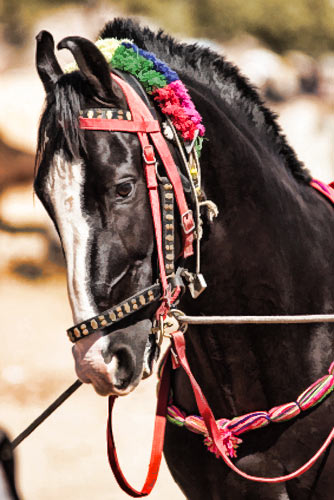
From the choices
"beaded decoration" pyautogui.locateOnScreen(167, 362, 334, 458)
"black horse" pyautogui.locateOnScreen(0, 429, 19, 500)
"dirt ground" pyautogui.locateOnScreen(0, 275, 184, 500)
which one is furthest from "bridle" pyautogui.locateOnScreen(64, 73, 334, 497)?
"dirt ground" pyautogui.locateOnScreen(0, 275, 184, 500)

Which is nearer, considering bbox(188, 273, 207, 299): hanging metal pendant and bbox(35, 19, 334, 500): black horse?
bbox(35, 19, 334, 500): black horse

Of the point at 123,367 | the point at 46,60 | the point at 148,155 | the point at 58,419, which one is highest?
the point at 46,60

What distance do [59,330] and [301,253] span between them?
6.47 m

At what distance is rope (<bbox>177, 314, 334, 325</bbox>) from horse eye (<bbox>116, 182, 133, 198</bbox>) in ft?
1.43

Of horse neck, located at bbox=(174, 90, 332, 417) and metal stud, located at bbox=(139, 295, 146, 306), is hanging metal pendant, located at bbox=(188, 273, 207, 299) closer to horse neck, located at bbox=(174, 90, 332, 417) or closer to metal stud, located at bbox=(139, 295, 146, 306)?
horse neck, located at bbox=(174, 90, 332, 417)

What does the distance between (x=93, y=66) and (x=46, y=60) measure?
0.31m

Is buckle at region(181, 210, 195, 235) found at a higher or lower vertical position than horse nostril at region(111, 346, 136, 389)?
higher

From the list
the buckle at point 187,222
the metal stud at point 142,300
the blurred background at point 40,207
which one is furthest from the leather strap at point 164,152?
the blurred background at point 40,207

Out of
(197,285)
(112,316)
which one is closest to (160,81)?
(197,285)

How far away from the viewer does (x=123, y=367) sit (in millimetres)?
2148

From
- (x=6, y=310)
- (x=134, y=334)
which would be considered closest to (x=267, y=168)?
(x=134, y=334)

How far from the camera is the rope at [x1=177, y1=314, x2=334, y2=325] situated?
2352 millimetres

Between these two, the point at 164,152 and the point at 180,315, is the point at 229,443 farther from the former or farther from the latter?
the point at 164,152

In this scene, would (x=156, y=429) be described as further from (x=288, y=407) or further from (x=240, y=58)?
(x=240, y=58)
